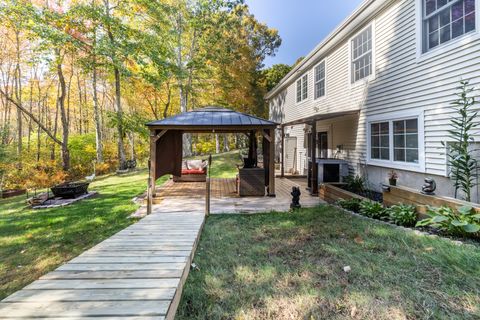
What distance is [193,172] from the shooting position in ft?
34.2

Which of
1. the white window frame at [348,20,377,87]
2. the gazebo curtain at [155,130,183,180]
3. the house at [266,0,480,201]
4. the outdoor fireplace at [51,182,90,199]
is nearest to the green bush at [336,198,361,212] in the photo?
the house at [266,0,480,201]

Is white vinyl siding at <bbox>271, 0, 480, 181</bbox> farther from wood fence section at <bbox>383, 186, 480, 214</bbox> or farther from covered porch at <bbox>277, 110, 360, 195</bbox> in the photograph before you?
wood fence section at <bbox>383, 186, 480, 214</bbox>

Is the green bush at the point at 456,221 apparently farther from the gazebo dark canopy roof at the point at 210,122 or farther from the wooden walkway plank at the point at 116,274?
the gazebo dark canopy roof at the point at 210,122

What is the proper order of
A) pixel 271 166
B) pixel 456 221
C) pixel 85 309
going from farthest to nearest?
pixel 271 166, pixel 456 221, pixel 85 309

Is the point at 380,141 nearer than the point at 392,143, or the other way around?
the point at 392,143

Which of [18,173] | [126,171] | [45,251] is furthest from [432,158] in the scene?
[18,173]

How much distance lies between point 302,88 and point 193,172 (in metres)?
7.12

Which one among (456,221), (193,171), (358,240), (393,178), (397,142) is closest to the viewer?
(456,221)

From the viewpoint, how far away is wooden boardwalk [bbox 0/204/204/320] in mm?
2008

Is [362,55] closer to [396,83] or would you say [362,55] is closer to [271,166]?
[396,83]

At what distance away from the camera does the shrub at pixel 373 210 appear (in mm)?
4862

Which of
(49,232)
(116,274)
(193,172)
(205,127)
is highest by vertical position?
(205,127)

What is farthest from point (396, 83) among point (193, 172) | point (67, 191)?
point (67, 191)

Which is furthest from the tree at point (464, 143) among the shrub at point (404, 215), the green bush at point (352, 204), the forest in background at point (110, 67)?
the forest in background at point (110, 67)
